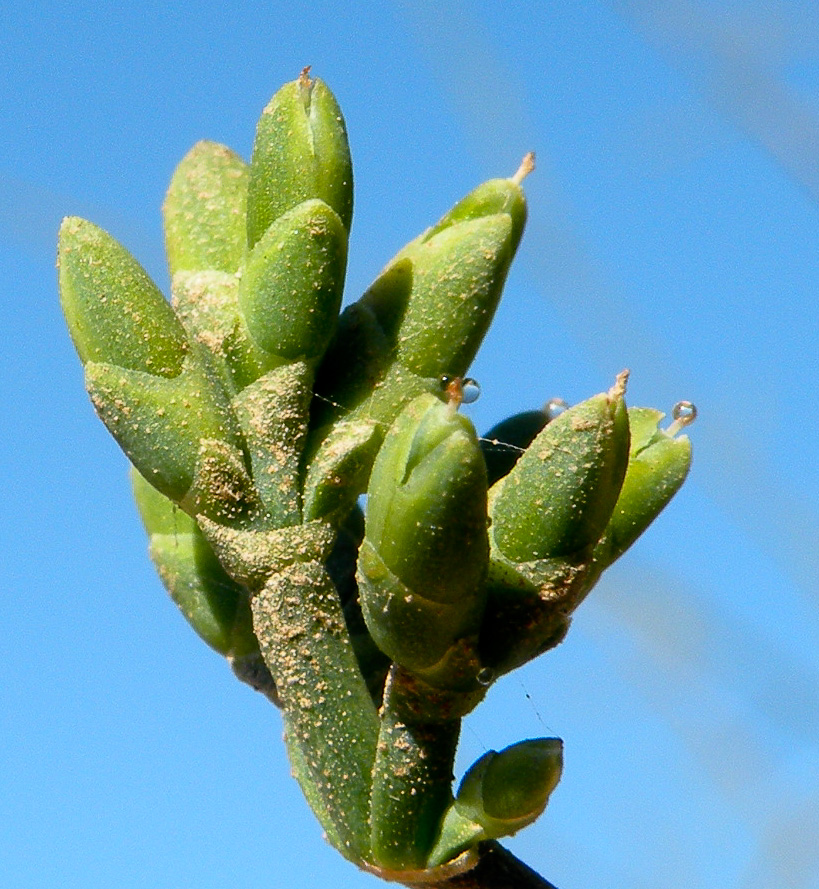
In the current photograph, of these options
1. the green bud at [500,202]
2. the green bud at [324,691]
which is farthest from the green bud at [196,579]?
the green bud at [500,202]

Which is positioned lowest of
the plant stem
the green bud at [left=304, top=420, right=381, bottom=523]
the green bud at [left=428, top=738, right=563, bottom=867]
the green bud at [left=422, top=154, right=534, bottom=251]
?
the plant stem

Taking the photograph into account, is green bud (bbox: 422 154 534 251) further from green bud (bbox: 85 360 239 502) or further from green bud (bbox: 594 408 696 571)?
green bud (bbox: 85 360 239 502)

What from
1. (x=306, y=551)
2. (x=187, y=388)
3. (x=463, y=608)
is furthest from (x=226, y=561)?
(x=463, y=608)

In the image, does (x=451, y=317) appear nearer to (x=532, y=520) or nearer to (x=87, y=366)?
(x=532, y=520)

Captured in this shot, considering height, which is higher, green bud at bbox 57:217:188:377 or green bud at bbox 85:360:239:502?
green bud at bbox 57:217:188:377

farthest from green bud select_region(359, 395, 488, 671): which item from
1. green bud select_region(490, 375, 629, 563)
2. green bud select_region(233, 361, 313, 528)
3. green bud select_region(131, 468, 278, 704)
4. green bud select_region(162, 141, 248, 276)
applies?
green bud select_region(162, 141, 248, 276)
